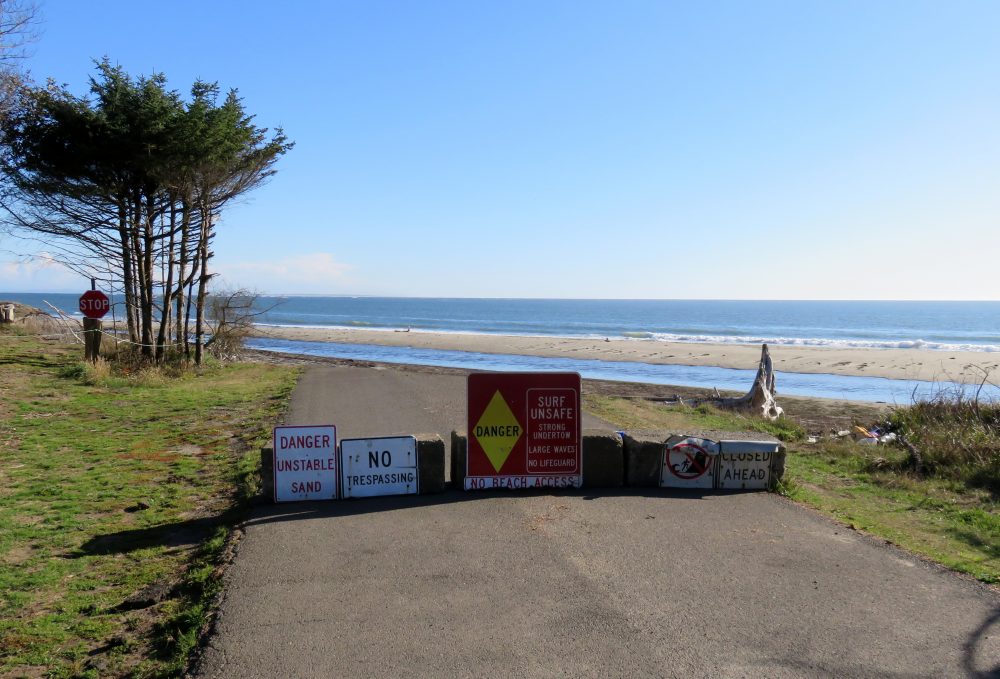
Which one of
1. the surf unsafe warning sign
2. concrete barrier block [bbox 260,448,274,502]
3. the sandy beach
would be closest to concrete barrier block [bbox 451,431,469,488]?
the surf unsafe warning sign

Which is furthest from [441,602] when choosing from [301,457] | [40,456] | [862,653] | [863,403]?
[863,403]

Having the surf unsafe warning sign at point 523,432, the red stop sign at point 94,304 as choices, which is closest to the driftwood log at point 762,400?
the surf unsafe warning sign at point 523,432

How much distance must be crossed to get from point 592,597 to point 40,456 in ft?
26.1

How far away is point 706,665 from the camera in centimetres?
410

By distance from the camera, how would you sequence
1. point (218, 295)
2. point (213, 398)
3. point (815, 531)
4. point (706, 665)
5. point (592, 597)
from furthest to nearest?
point (218, 295)
point (213, 398)
point (815, 531)
point (592, 597)
point (706, 665)

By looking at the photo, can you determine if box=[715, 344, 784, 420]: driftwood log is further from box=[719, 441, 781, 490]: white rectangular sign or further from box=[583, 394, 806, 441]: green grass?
box=[719, 441, 781, 490]: white rectangular sign

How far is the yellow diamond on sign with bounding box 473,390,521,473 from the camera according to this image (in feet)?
25.9

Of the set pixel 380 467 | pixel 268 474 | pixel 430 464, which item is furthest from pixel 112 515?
Result: pixel 430 464

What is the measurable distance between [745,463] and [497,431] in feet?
8.85

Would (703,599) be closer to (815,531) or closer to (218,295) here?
(815,531)

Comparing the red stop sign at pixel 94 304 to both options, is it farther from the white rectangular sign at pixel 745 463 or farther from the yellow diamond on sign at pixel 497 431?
the white rectangular sign at pixel 745 463

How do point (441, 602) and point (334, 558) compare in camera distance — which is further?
point (334, 558)

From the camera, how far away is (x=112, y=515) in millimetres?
7445

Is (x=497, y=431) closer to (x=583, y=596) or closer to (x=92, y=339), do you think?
(x=583, y=596)
